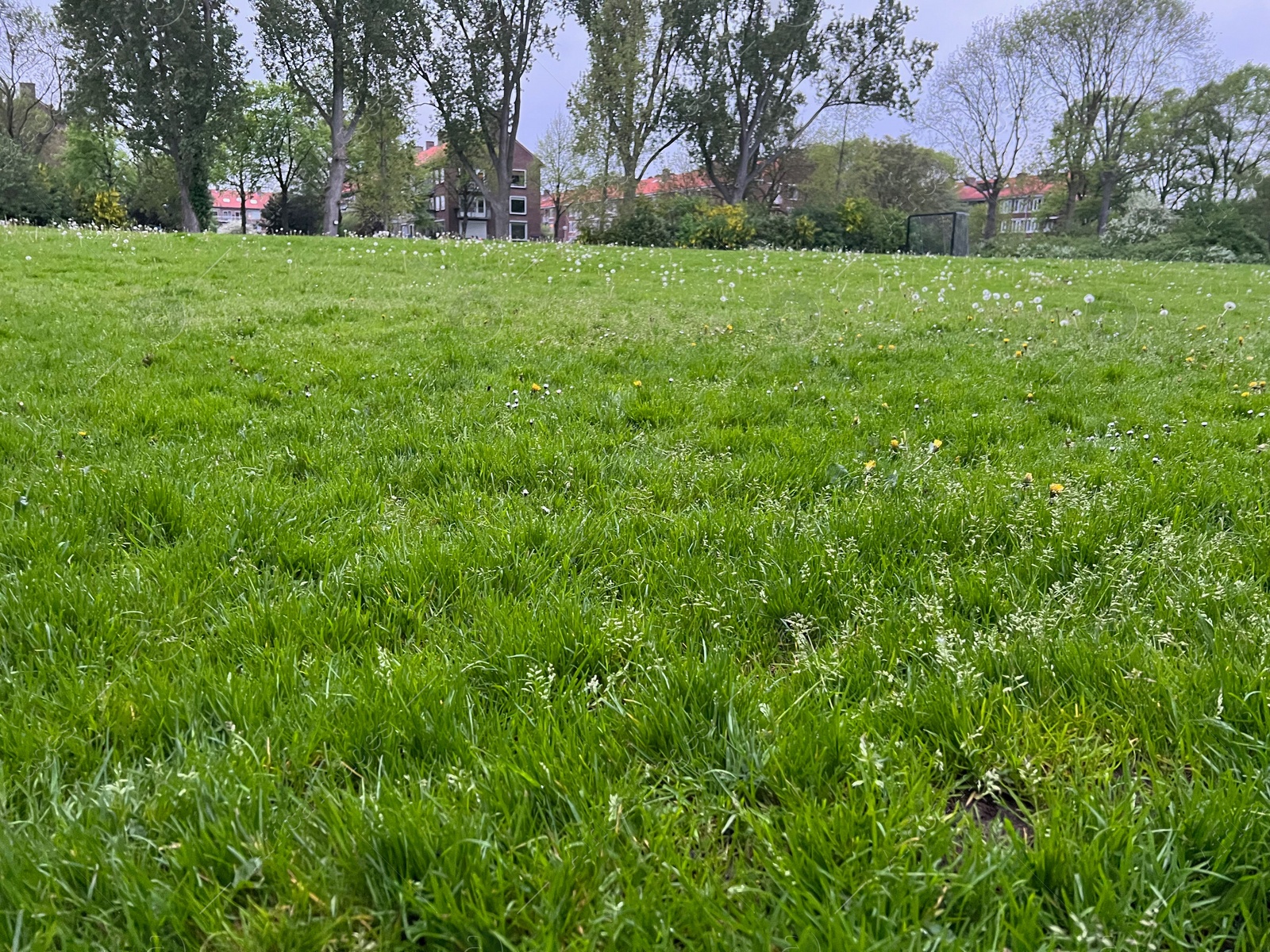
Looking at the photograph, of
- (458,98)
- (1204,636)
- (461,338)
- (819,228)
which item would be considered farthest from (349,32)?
(1204,636)

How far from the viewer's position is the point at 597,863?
4.80ft

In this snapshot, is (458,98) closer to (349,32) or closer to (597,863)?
(349,32)

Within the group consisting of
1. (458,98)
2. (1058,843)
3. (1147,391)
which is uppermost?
(458,98)

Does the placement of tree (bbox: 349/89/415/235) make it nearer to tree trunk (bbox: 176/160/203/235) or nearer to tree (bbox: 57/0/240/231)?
tree (bbox: 57/0/240/231)

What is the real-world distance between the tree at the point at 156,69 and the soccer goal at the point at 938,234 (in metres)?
34.5

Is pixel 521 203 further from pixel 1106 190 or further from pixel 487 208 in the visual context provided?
pixel 1106 190

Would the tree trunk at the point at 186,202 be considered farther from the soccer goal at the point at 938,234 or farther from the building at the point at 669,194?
the soccer goal at the point at 938,234

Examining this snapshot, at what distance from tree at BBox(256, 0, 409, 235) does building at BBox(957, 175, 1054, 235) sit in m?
43.0

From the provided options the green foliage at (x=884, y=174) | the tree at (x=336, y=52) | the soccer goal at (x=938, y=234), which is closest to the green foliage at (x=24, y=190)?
the tree at (x=336, y=52)

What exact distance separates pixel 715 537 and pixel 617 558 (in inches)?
18.6

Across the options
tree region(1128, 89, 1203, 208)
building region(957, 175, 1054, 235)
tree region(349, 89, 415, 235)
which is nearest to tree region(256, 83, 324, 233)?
tree region(349, 89, 415, 235)

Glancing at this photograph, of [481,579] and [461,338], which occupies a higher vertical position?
[461,338]

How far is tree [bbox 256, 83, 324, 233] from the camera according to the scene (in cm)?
6162

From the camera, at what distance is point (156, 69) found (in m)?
32.7
